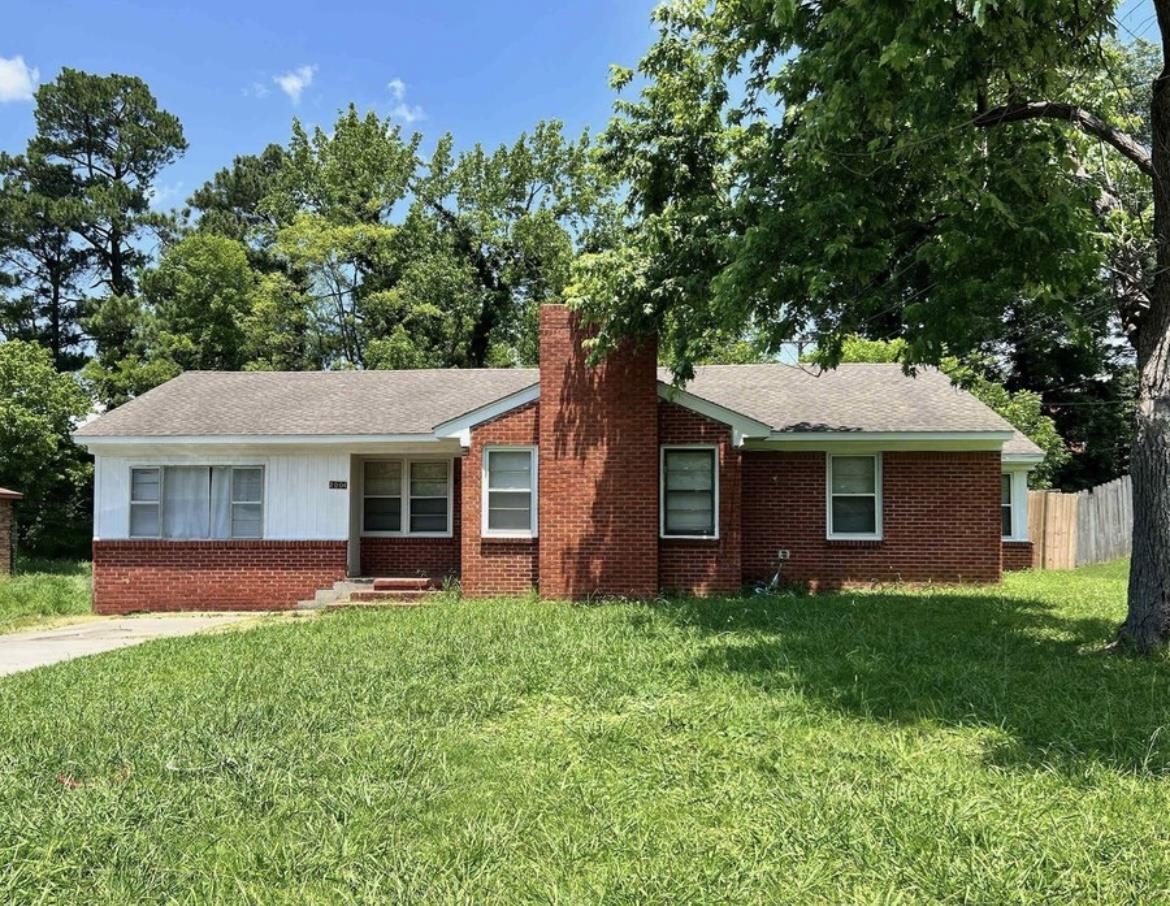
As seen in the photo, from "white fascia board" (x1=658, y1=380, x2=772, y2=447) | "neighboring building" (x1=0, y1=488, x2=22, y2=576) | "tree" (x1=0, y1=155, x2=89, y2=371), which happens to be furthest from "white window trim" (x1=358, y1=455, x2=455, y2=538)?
"tree" (x1=0, y1=155, x2=89, y2=371)

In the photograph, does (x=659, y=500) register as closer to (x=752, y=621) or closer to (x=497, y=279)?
(x=752, y=621)

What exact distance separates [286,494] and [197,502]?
1.59 m

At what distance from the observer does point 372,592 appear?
13648 mm

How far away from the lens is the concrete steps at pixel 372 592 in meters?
13.3

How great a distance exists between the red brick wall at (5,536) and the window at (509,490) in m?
12.7

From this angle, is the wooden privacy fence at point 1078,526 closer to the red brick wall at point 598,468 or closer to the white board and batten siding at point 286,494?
the red brick wall at point 598,468

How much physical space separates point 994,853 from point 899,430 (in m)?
10.6

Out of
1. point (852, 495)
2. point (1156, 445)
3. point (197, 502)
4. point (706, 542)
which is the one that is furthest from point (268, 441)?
point (1156, 445)

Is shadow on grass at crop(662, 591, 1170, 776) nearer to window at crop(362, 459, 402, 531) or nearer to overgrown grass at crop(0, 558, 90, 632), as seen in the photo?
window at crop(362, 459, 402, 531)

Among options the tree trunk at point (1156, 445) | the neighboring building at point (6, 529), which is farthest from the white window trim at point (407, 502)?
the tree trunk at point (1156, 445)

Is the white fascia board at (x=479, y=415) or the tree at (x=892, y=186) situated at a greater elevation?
the tree at (x=892, y=186)

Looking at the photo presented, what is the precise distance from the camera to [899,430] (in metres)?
13.5

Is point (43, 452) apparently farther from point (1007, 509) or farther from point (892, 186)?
point (1007, 509)

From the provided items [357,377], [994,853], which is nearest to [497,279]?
[357,377]
